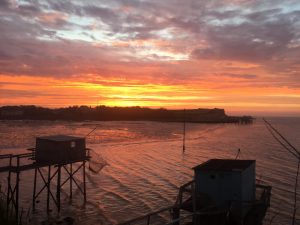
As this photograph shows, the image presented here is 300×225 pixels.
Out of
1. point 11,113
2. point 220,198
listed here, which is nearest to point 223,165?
point 220,198

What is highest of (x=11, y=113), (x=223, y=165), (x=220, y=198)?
(x=11, y=113)

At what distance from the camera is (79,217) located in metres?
24.1

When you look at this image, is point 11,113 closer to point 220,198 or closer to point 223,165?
point 223,165

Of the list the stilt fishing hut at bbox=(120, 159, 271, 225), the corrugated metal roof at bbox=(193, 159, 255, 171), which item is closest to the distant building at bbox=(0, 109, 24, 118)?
the corrugated metal roof at bbox=(193, 159, 255, 171)

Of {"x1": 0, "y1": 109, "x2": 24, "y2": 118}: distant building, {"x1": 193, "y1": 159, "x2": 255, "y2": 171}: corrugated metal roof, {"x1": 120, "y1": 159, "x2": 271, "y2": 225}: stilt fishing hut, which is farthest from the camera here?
{"x1": 0, "y1": 109, "x2": 24, "y2": 118}: distant building

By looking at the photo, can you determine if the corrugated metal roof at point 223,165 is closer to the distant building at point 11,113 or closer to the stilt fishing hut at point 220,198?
the stilt fishing hut at point 220,198

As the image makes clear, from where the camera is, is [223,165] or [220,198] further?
[223,165]

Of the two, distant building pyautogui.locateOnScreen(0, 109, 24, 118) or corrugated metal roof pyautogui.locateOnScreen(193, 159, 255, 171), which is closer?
corrugated metal roof pyautogui.locateOnScreen(193, 159, 255, 171)

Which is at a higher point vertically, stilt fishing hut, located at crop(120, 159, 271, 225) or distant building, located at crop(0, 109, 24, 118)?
distant building, located at crop(0, 109, 24, 118)

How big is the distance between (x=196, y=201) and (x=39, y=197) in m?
15.6

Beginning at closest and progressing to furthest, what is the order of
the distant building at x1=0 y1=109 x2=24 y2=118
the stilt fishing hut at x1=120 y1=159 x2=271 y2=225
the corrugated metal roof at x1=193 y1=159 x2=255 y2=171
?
the stilt fishing hut at x1=120 y1=159 x2=271 y2=225, the corrugated metal roof at x1=193 y1=159 x2=255 y2=171, the distant building at x1=0 y1=109 x2=24 y2=118

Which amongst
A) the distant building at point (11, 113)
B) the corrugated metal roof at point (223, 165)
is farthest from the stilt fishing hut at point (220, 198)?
the distant building at point (11, 113)

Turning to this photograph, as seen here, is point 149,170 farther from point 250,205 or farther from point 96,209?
point 250,205

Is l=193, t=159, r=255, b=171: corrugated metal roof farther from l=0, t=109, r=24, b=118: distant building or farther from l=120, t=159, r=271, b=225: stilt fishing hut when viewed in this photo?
l=0, t=109, r=24, b=118: distant building
